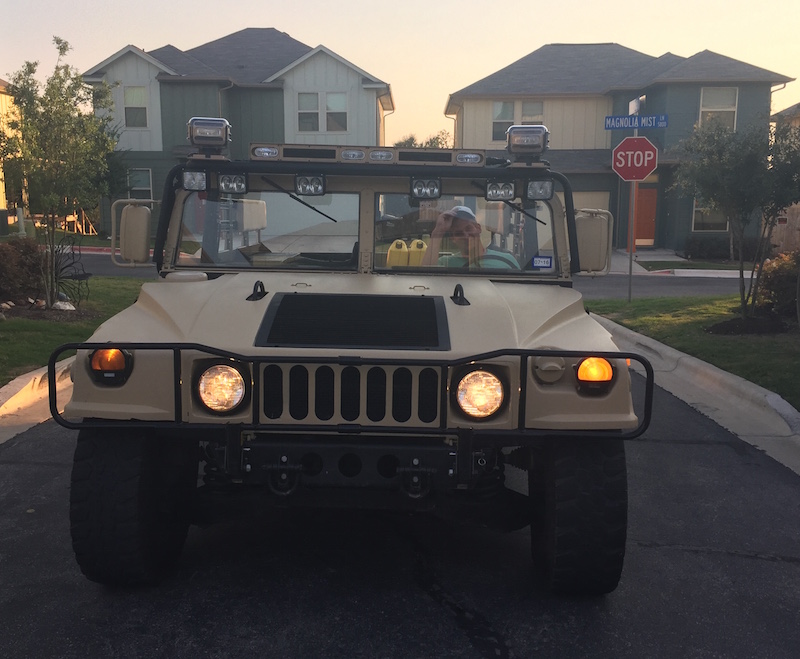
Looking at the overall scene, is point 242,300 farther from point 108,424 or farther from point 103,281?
point 103,281

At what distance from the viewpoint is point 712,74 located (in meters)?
29.6

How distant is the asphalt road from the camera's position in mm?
3471

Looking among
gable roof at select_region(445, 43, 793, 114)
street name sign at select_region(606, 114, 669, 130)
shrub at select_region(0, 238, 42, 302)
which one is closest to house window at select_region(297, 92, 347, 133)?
gable roof at select_region(445, 43, 793, 114)

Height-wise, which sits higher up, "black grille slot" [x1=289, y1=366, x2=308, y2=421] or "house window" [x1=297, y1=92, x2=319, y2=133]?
"house window" [x1=297, y1=92, x2=319, y2=133]

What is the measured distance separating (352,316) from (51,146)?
1054 centimetres

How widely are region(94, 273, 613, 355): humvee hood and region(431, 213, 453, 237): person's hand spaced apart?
20.6 inches

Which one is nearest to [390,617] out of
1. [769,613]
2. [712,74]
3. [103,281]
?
[769,613]

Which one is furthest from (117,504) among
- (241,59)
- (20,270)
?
(241,59)

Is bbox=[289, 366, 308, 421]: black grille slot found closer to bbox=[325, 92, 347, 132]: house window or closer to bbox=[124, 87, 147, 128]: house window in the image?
bbox=[325, 92, 347, 132]: house window

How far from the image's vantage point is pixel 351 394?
11.7ft

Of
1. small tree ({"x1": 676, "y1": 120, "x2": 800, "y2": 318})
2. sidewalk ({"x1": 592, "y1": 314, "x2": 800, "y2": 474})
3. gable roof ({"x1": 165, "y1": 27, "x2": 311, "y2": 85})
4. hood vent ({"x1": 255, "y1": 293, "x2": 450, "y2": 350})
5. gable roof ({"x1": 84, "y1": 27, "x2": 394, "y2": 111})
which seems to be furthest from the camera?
gable roof ({"x1": 165, "y1": 27, "x2": 311, "y2": 85})

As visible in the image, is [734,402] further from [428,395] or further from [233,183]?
[428,395]

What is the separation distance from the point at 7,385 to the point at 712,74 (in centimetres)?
2742

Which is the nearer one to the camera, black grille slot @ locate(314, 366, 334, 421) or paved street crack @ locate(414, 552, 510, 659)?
paved street crack @ locate(414, 552, 510, 659)
